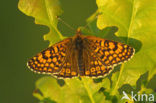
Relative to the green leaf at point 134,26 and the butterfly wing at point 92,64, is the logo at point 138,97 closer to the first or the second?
the green leaf at point 134,26

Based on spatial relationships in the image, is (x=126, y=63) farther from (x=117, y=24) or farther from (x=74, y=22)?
(x=74, y=22)

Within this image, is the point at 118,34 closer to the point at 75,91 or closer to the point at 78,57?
the point at 75,91

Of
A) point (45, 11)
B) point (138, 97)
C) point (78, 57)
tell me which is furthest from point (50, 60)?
point (138, 97)

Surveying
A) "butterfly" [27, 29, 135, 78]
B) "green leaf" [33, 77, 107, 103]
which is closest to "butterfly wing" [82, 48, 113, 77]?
"butterfly" [27, 29, 135, 78]

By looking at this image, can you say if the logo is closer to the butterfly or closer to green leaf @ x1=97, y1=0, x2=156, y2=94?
green leaf @ x1=97, y1=0, x2=156, y2=94

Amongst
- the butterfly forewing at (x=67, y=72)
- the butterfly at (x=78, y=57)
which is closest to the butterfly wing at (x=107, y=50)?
the butterfly at (x=78, y=57)
